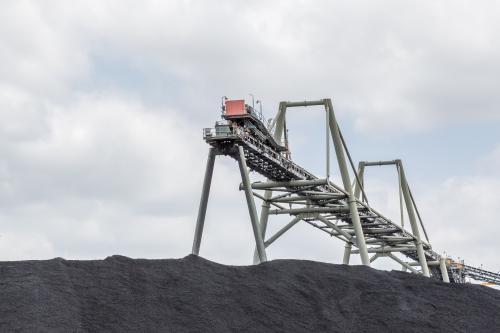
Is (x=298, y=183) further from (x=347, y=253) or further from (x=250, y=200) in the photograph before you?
(x=347, y=253)

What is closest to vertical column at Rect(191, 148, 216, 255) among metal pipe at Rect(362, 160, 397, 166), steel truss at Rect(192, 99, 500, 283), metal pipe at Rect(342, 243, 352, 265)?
steel truss at Rect(192, 99, 500, 283)

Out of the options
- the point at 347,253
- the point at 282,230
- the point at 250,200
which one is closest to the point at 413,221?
the point at 347,253

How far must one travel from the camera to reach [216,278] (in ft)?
108

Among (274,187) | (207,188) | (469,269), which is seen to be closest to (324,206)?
(274,187)

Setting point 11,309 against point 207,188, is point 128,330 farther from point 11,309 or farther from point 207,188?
point 207,188

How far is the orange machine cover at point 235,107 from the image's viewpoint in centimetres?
5159

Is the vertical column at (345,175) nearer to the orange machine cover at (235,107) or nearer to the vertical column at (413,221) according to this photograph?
the orange machine cover at (235,107)

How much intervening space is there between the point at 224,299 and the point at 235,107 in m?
22.6

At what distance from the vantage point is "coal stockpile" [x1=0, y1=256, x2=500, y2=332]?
2795cm

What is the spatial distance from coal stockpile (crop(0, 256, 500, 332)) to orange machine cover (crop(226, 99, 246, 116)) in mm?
16455

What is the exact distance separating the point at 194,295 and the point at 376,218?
43.6 meters

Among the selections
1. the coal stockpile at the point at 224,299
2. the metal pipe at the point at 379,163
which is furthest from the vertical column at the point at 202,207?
the metal pipe at the point at 379,163

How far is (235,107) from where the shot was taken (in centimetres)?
5191

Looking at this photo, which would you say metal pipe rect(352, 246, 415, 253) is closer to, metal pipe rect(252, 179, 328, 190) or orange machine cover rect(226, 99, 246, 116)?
metal pipe rect(252, 179, 328, 190)
